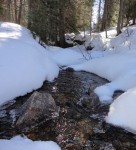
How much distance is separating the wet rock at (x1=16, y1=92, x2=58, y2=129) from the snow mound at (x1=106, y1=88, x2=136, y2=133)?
1.46 metres

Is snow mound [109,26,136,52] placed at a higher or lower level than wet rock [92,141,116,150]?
higher

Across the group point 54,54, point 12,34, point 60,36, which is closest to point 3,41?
point 12,34

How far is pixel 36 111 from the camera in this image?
7227mm

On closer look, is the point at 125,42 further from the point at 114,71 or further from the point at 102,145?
the point at 102,145

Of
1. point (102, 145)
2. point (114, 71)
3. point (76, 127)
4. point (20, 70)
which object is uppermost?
point (20, 70)

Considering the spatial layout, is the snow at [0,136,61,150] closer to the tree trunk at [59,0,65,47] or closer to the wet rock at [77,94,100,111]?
the wet rock at [77,94,100,111]

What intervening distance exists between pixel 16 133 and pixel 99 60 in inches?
289

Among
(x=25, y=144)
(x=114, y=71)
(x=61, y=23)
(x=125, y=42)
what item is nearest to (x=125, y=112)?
(x=25, y=144)

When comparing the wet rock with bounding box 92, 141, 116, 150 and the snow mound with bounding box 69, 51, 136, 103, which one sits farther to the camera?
the snow mound with bounding box 69, 51, 136, 103

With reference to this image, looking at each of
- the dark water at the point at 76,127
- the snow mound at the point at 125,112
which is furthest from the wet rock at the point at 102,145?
the snow mound at the point at 125,112

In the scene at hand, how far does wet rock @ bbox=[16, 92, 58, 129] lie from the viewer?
6965 mm

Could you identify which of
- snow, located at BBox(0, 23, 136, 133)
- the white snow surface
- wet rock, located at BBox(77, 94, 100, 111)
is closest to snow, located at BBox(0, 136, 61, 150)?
snow, located at BBox(0, 23, 136, 133)

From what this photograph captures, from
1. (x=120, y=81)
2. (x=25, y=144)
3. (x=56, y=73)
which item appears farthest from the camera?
(x=56, y=73)

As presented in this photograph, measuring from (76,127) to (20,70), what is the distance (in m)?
3.30
